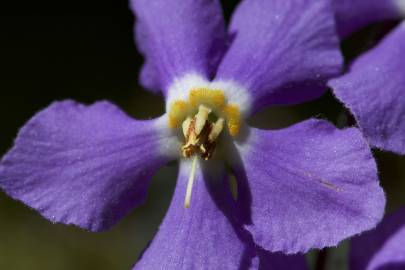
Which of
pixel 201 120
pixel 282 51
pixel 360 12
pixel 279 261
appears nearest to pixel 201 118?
pixel 201 120

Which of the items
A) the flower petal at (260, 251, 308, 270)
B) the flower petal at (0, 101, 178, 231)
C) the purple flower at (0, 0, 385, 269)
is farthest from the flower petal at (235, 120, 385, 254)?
the flower petal at (0, 101, 178, 231)

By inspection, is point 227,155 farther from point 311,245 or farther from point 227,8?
point 227,8

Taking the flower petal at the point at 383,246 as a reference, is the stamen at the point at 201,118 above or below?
above

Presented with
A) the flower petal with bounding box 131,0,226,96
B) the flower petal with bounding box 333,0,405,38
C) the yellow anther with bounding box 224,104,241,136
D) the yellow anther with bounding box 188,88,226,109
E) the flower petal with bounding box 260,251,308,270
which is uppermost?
the flower petal with bounding box 333,0,405,38

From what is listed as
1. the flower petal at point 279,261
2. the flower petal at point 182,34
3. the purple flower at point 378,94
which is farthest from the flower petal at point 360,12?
the flower petal at point 279,261

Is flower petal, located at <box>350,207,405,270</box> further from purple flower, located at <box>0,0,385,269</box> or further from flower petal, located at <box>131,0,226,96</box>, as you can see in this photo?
flower petal, located at <box>131,0,226,96</box>

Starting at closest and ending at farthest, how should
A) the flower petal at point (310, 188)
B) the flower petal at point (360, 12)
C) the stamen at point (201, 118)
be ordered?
1. the flower petal at point (310, 188)
2. the stamen at point (201, 118)
3. the flower petal at point (360, 12)

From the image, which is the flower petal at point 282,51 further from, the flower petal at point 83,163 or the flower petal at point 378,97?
the flower petal at point 83,163
